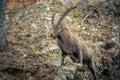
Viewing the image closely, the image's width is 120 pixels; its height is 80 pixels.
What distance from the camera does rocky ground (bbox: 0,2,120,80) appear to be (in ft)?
37.1

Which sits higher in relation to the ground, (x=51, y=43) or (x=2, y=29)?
(x=2, y=29)

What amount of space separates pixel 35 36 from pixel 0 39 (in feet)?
6.40

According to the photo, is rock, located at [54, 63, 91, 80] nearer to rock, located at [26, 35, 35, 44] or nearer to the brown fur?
the brown fur

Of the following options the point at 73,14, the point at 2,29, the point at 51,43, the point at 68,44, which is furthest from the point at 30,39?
the point at 68,44

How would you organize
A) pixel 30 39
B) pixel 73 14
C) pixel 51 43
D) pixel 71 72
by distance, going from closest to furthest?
1. pixel 71 72
2. pixel 51 43
3. pixel 30 39
4. pixel 73 14

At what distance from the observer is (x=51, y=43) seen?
13.8 metres

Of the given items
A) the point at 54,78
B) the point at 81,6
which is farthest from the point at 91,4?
the point at 54,78

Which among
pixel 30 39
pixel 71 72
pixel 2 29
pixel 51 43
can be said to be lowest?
pixel 71 72

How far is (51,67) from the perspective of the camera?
11.7 m

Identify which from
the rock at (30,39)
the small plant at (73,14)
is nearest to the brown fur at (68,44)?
the rock at (30,39)

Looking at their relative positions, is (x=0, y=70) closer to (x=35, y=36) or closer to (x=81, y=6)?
(x=35, y=36)

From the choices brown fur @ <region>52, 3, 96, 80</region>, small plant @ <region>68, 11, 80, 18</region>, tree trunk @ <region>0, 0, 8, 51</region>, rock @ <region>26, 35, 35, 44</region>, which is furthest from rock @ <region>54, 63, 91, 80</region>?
small plant @ <region>68, 11, 80, 18</region>

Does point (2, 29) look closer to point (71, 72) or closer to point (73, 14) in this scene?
point (71, 72)

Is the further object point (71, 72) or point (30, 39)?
point (30, 39)
